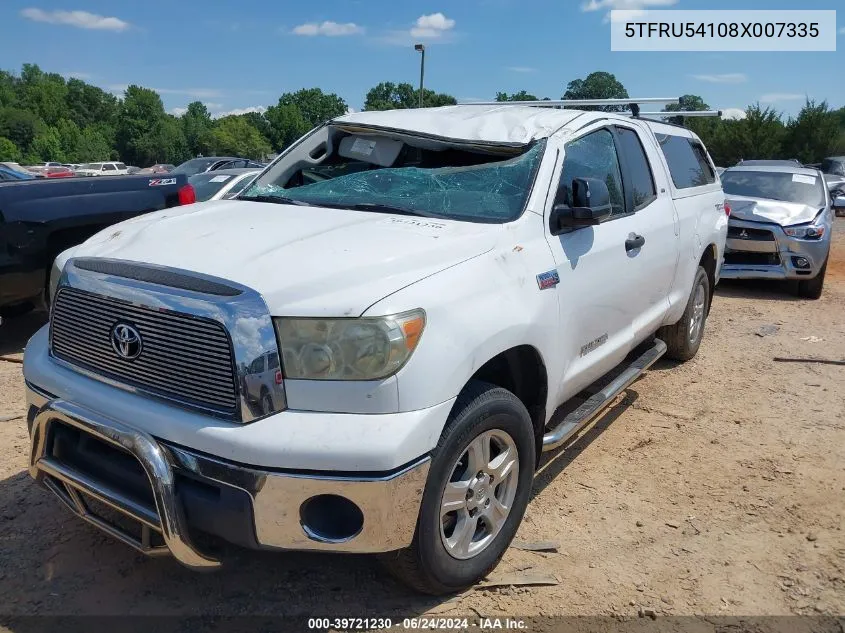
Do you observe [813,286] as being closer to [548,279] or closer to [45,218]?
[548,279]

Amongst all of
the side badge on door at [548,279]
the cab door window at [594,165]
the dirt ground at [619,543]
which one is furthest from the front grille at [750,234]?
the side badge on door at [548,279]

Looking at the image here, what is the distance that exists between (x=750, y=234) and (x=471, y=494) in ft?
25.5

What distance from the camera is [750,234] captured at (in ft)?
30.1

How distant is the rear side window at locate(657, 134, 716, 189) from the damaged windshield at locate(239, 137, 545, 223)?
6.60 feet

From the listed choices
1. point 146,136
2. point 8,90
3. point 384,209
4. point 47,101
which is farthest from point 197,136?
point 384,209

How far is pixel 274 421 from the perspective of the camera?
229 centimetres

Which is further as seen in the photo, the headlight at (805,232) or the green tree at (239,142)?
the green tree at (239,142)

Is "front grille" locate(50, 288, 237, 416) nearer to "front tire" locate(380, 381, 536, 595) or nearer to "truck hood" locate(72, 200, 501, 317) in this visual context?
"truck hood" locate(72, 200, 501, 317)

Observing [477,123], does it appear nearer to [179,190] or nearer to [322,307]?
[322,307]

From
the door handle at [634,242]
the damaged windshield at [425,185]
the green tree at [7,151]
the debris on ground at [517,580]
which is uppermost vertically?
the green tree at [7,151]

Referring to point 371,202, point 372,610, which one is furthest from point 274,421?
point 371,202

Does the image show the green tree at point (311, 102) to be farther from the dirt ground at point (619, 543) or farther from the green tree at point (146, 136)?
the dirt ground at point (619, 543)

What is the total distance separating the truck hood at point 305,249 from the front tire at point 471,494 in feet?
1.76

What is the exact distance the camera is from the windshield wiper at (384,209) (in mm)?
3238
